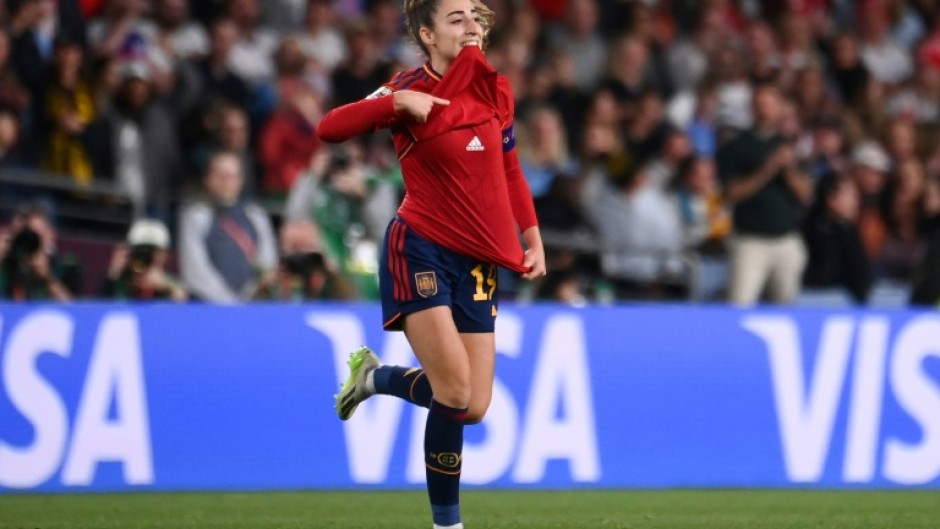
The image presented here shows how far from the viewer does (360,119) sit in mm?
6566

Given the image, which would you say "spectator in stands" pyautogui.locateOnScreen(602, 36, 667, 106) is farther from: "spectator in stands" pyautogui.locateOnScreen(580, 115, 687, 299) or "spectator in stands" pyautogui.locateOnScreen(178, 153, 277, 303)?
"spectator in stands" pyautogui.locateOnScreen(178, 153, 277, 303)

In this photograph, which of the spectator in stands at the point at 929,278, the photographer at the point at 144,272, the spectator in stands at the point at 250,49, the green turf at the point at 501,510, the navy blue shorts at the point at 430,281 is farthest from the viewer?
the spectator in stands at the point at 250,49

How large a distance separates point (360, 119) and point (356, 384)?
1.49 m

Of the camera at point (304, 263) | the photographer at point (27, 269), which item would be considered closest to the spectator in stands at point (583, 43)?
the camera at point (304, 263)

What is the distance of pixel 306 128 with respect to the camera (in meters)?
13.3

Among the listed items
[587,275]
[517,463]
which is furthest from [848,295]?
[517,463]

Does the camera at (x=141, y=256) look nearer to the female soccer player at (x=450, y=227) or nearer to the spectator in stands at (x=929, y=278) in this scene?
the female soccer player at (x=450, y=227)

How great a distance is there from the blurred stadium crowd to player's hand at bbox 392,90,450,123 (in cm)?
464

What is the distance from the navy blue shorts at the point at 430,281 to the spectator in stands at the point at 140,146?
6072mm

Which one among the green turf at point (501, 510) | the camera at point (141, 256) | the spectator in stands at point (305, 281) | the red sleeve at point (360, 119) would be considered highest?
the red sleeve at point (360, 119)

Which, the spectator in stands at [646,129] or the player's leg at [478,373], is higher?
the spectator in stands at [646,129]

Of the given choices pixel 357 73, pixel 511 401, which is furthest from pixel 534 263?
pixel 357 73

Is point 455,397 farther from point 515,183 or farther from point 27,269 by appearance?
point 27,269

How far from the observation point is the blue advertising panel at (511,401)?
976cm
